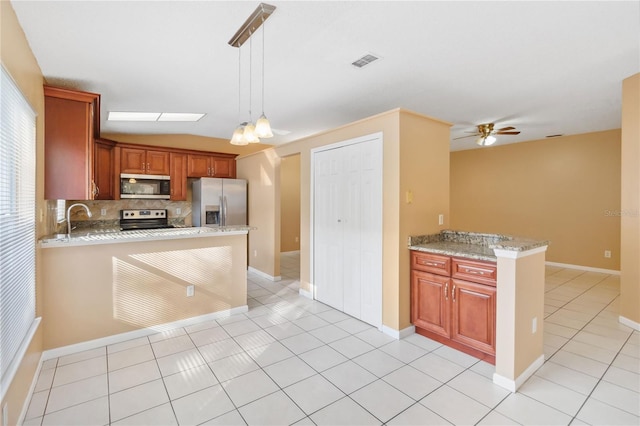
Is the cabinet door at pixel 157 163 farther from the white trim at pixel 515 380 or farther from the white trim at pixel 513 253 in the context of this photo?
the white trim at pixel 515 380

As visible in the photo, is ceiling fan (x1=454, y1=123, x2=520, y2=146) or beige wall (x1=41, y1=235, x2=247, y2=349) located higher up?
ceiling fan (x1=454, y1=123, x2=520, y2=146)

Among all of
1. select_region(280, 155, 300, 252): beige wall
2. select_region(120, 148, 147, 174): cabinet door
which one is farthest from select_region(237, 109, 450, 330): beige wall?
select_region(280, 155, 300, 252): beige wall

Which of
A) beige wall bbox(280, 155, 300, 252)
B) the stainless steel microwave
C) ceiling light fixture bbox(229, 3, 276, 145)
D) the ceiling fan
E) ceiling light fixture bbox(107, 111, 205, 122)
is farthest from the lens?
beige wall bbox(280, 155, 300, 252)

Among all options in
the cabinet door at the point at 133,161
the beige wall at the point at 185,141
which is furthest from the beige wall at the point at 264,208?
the cabinet door at the point at 133,161

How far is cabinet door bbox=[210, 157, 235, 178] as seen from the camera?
234 inches

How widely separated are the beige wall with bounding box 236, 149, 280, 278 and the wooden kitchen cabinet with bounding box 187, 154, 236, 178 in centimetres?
25

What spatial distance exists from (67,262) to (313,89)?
2.92m

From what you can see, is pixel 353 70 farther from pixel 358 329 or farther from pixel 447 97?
pixel 358 329

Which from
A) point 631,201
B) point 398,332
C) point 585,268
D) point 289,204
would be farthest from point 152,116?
point 585,268

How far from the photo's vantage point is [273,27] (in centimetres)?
222

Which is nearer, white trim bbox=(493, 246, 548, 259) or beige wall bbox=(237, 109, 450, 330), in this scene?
white trim bbox=(493, 246, 548, 259)

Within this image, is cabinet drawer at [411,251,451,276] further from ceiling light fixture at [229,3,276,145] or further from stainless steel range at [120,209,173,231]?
stainless steel range at [120,209,173,231]

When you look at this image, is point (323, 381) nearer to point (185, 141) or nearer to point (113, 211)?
point (113, 211)

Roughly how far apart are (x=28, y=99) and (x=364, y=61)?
8.56 ft
